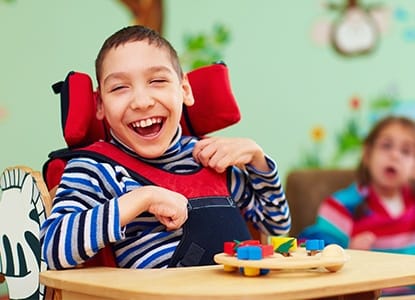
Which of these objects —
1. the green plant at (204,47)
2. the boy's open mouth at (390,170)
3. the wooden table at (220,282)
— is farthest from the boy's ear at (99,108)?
the boy's open mouth at (390,170)

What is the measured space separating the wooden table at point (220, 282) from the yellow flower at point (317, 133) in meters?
1.56

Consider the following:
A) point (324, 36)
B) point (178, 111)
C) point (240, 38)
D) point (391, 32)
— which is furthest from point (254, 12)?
point (178, 111)

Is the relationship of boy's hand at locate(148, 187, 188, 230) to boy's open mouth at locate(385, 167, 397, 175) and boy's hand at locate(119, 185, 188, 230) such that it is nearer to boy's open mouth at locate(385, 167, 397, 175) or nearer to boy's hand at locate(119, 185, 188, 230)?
boy's hand at locate(119, 185, 188, 230)

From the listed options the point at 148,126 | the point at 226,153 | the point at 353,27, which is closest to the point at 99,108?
the point at 148,126

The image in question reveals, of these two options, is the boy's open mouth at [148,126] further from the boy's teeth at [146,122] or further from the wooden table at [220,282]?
the wooden table at [220,282]

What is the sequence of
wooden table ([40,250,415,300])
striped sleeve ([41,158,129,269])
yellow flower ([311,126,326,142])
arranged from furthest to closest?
yellow flower ([311,126,326,142]), striped sleeve ([41,158,129,269]), wooden table ([40,250,415,300])

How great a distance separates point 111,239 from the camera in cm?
112

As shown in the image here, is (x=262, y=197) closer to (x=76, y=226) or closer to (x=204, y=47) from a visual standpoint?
(x=76, y=226)

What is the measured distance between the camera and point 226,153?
133 cm

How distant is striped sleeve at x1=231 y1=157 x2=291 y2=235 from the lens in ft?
4.54

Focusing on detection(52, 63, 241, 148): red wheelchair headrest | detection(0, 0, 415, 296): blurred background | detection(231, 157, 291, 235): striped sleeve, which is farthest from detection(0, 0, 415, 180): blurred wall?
detection(231, 157, 291, 235): striped sleeve

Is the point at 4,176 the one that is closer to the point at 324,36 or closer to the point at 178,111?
the point at 178,111

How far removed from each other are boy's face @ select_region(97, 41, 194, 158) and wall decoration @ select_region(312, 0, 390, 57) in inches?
59.1

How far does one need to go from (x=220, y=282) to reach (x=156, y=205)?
192 millimetres
